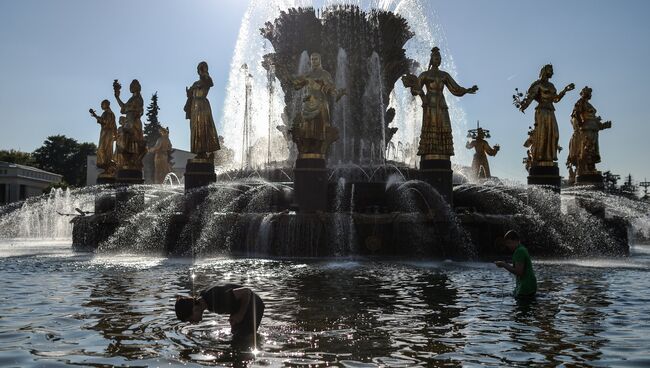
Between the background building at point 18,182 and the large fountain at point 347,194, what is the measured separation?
269 ft

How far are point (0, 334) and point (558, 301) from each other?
7.04 meters

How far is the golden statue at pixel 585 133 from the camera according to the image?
22984 mm

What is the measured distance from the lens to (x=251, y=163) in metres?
31.7

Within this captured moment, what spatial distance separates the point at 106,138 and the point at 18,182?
81.8m

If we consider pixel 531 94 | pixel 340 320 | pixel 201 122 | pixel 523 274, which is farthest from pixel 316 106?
pixel 340 320

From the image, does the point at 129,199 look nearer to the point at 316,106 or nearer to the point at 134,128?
the point at 134,128

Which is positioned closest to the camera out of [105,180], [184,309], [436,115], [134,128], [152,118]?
[184,309]

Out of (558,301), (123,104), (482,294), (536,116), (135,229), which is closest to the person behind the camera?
(558,301)

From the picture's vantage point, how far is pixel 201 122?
21.2 m

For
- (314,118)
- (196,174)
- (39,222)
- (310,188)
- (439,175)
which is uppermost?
(314,118)

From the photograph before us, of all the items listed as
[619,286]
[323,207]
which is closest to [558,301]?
[619,286]

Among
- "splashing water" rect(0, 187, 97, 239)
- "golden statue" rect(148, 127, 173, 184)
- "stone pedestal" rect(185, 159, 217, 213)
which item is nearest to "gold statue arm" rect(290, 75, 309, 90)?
"stone pedestal" rect(185, 159, 217, 213)

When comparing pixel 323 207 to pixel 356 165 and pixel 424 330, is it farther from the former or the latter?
pixel 424 330

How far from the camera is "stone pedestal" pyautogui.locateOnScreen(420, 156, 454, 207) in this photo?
18859mm
